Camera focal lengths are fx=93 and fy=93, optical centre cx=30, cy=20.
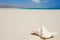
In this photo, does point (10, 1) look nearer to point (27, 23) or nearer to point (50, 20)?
point (27, 23)

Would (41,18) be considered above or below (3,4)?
below

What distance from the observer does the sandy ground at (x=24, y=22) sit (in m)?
0.74

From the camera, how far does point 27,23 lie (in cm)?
75

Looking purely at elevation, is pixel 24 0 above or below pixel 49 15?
above

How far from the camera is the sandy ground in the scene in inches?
29.2

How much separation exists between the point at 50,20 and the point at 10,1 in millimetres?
358

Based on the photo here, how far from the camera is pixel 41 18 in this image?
0.76m

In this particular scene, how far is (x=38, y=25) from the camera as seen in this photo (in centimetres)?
75

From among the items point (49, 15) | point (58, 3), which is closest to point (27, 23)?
point (49, 15)

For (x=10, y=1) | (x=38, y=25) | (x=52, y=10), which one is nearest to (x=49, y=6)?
(x=52, y=10)

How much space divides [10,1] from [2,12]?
0.11m

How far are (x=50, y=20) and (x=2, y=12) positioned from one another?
393mm

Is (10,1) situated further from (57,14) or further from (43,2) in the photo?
(57,14)

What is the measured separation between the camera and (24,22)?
0.75 m
